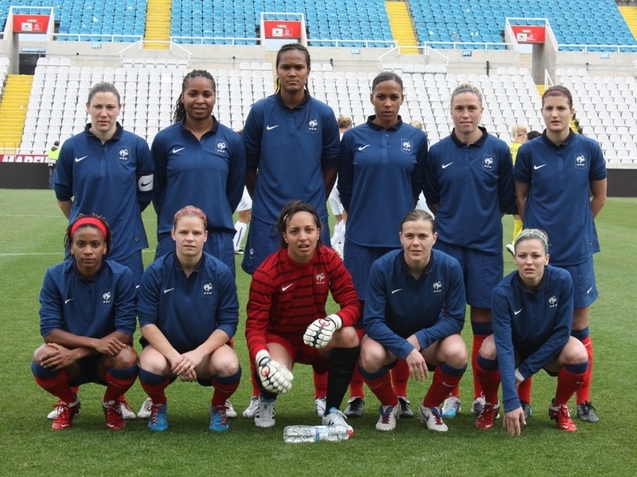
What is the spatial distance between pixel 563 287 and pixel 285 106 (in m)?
1.71

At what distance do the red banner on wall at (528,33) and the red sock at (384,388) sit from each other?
30.1 meters

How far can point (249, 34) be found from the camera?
32.3 metres

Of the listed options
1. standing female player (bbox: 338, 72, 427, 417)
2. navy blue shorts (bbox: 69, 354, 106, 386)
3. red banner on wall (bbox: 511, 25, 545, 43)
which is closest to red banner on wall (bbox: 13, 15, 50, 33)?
red banner on wall (bbox: 511, 25, 545, 43)

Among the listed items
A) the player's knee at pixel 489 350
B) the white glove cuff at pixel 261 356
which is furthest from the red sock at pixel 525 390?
the white glove cuff at pixel 261 356

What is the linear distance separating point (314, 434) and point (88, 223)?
147 cm

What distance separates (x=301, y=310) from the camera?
14.7 ft

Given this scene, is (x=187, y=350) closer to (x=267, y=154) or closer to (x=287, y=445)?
(x=287, y=445)

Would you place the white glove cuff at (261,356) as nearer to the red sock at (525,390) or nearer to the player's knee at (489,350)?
the player's knee at (489,350)

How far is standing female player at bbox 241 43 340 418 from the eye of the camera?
4.68m

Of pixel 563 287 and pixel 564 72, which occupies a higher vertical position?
pixel 564 72

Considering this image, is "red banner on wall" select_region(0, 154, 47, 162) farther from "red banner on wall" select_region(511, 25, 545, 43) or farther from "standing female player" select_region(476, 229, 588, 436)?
"standing female player" select_region(476, 229, 588, 436)

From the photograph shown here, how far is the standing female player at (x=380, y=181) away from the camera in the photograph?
15.3 ft

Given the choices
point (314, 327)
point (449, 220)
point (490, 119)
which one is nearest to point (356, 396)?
point (314, 327)

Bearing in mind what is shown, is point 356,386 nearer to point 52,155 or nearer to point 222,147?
point 222,147
